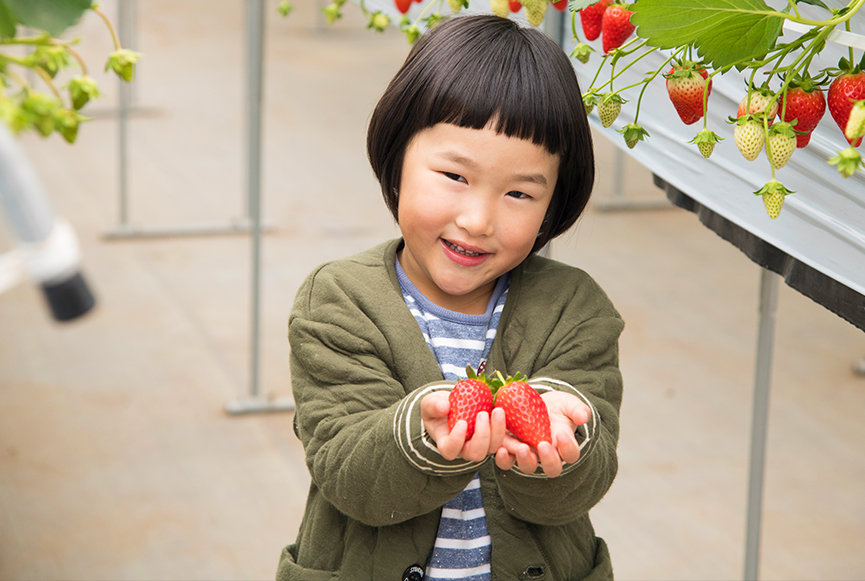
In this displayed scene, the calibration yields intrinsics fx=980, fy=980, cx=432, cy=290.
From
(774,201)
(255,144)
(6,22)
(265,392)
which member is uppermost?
(6,22)

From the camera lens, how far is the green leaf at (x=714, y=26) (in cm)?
68

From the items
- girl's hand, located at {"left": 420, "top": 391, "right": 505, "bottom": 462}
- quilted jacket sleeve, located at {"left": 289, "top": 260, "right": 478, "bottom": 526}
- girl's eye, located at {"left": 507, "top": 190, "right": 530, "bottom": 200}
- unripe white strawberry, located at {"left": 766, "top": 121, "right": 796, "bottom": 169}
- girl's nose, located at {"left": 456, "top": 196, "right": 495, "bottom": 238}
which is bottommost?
quilted jacket sleeve, located at {"left": 289, "top": 260, "right": 478, "bottom": 526}

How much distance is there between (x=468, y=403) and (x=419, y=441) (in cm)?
6

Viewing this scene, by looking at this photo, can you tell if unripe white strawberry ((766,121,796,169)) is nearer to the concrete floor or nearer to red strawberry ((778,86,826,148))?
red strawberry ((778,86,826,148))

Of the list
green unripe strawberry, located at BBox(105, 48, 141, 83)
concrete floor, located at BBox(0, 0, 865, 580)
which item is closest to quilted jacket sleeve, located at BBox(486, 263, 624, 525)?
concrete floor, located at BBox(0, 0, 865, 580)

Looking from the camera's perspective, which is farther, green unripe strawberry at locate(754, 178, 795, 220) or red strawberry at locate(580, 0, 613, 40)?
red strawberry at locate(580, 0, 613, 40)

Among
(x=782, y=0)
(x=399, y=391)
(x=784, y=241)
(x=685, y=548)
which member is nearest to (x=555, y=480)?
(x=399, y=391)

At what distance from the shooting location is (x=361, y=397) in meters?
0.91

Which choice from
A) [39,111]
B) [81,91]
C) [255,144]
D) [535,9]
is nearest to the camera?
[39,111]

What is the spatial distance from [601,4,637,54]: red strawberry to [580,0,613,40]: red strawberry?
4 centimetres

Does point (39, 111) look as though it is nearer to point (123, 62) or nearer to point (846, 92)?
point (123, 62)

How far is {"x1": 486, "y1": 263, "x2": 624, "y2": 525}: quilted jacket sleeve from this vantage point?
843 mm

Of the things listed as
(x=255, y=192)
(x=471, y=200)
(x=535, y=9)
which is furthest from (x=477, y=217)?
(x=255, y=192)

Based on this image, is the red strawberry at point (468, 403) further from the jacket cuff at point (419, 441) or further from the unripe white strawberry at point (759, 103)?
the unripe white strawberry at point (759, 103)
